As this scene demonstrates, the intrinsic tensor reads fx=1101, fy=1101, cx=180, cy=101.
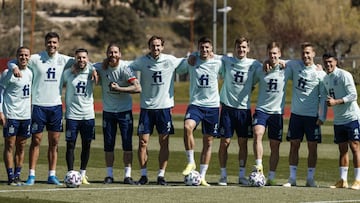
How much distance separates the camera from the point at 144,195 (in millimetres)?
16078

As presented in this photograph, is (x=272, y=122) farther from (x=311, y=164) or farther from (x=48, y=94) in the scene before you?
(x=48, y=94)

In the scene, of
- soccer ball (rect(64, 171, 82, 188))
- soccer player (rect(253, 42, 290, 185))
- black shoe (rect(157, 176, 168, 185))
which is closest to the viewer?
soccer ball (rect(64, 171, 82, 188))

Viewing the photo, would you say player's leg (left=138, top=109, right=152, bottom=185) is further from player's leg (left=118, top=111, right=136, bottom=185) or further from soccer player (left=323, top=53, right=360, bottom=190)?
soccer player (left=323, top=53, right=360, bottom=190)

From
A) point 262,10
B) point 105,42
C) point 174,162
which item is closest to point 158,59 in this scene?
point 174,162

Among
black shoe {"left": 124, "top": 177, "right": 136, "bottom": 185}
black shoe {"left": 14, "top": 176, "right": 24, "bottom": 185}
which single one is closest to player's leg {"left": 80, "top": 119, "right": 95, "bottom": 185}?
black shoe {"left": 124, "top": 177, "right": 136, "bottom": 185}

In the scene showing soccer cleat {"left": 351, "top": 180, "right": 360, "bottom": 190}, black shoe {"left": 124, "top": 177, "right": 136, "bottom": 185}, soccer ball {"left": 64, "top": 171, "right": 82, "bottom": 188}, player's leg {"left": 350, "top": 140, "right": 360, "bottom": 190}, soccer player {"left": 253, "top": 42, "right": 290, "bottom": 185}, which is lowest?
black shoe {"left": 124, "top": 177, "right": 136, "bottom": 185}

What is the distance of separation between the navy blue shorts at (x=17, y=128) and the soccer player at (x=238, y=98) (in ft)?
10.4

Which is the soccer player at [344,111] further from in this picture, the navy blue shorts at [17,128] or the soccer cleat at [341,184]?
the navy blue shorts at [17,128]

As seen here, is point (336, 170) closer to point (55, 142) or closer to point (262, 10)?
point (55, 142)

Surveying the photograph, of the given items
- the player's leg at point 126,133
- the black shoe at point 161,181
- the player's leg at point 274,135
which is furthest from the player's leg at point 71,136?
the player's leg at point 274,135

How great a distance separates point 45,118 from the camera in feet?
59.0

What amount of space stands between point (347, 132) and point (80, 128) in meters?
4.36

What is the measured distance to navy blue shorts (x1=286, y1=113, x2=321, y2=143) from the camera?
706 inches

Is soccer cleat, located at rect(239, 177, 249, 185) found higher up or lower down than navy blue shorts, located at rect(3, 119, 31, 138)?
lower down
